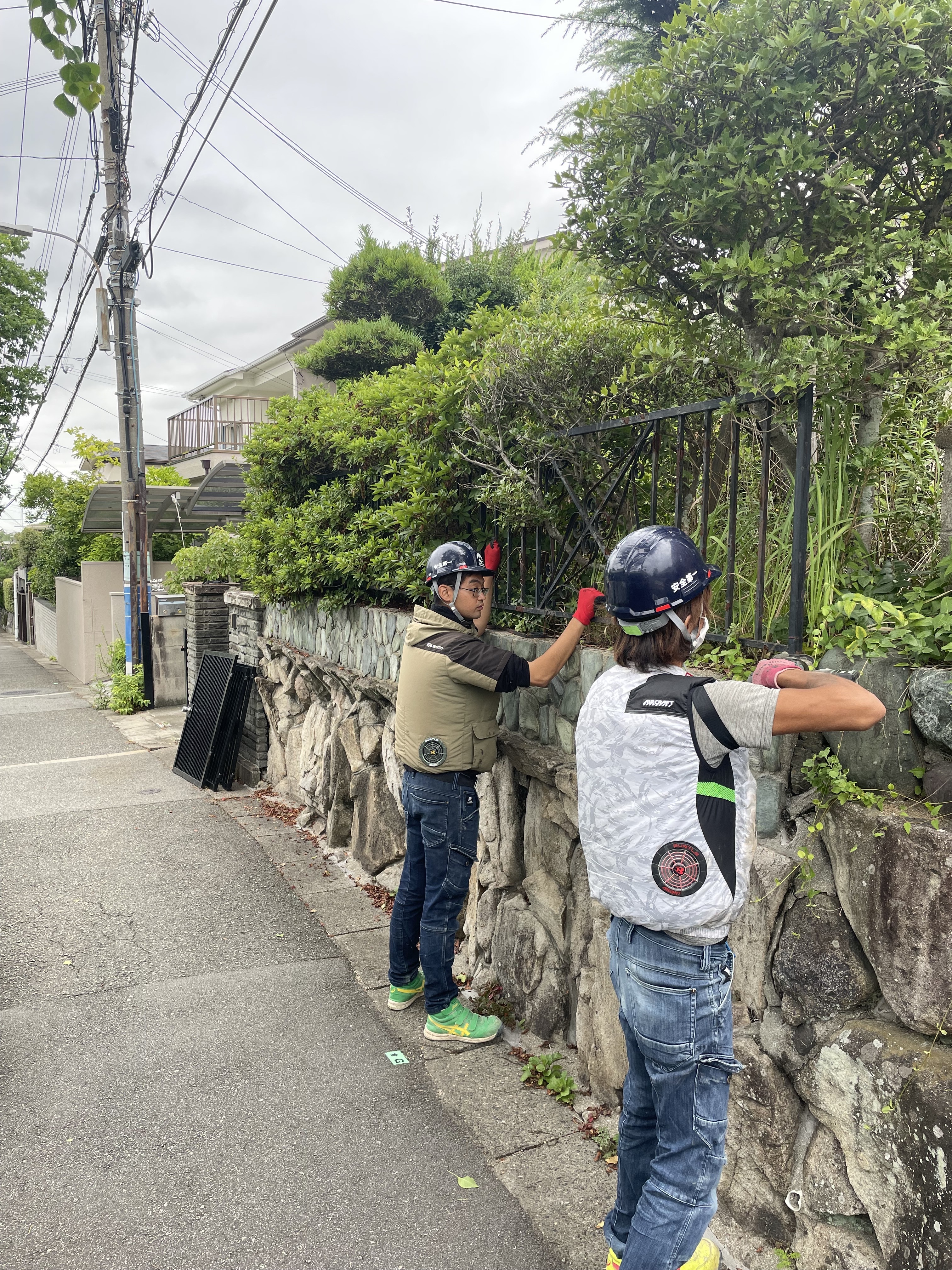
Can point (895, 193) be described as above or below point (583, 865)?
above

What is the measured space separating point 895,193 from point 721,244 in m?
0.55

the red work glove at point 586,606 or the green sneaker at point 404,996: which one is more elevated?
the red work glove at point 586,606

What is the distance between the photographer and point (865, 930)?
2.41 metres

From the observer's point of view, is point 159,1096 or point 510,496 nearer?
point 159,1096

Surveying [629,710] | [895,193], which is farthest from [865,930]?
[895,193]

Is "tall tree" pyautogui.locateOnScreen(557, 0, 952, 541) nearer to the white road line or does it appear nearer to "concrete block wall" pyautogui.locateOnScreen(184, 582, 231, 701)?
"concrete block wall" pyautogui.locateOnScreen(184, 582, 231, 701)

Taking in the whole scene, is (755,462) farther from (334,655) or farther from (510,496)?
(334,655)

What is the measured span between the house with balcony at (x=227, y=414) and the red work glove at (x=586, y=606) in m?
21.0

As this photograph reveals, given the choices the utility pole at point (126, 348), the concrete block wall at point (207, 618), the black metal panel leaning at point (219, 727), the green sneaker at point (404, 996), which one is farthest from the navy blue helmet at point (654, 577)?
the utility pole at point (126, 348)

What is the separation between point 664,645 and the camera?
7.76ft

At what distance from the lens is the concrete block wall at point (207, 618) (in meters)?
10.2

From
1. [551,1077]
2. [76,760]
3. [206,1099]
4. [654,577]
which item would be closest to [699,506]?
[654,577]

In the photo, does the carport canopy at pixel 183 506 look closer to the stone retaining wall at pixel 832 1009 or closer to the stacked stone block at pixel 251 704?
the stacked stone block at pixel 251 704

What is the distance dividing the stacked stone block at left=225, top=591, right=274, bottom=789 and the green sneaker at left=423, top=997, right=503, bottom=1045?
5058 mm
